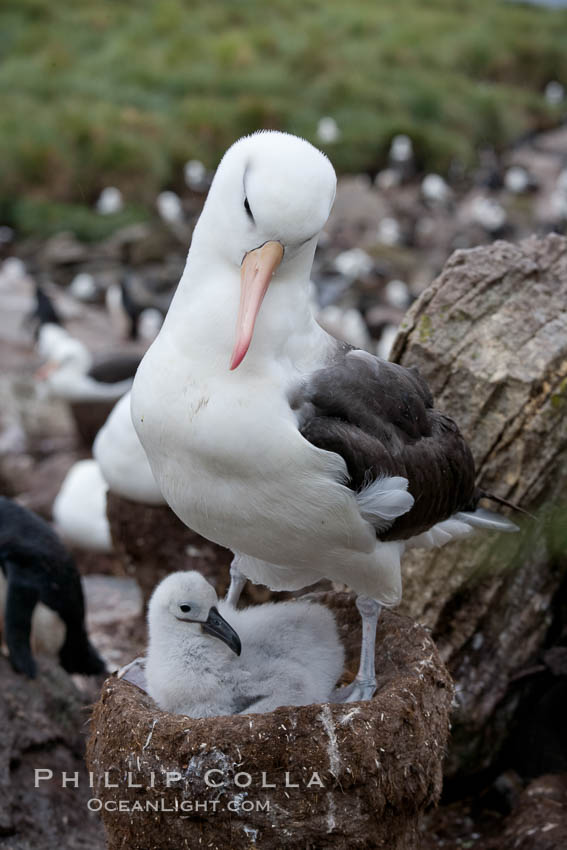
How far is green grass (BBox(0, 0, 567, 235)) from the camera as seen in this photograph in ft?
74.6

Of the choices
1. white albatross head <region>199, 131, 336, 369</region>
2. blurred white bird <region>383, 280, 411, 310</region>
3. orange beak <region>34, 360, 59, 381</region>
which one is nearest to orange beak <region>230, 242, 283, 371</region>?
white albatross head <region>199, 131, 336, 369</region>

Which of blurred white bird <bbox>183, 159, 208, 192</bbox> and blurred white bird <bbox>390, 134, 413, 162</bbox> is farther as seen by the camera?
blurred white bird <bbox>390, 134, 413, 162</bbox>

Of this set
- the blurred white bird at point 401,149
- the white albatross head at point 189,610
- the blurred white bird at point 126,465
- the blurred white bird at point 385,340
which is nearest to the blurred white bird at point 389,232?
the blurred white bird at point 401,149

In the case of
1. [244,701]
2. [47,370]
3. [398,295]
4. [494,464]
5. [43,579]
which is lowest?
[398,295]

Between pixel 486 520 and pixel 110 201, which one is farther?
pixel 110 201

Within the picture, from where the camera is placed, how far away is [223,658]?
151 inches

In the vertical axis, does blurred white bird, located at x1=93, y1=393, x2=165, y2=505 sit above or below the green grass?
above

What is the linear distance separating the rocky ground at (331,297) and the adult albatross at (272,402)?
5.26 feet

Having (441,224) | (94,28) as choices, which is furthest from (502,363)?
(94,28)

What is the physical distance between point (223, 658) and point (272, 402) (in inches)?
42.6

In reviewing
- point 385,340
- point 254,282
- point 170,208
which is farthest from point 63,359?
point 170,208

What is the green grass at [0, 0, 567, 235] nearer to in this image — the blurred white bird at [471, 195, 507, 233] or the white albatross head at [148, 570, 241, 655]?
the blurred white bird at [471, 195, 507, 233]

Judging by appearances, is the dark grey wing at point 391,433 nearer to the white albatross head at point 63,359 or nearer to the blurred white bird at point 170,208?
the white albatross head at point 63,359

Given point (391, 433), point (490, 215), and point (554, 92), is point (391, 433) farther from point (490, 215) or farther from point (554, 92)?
point (554, 92)
